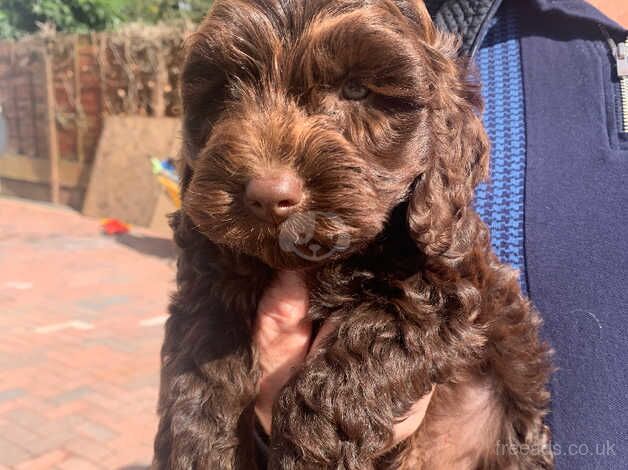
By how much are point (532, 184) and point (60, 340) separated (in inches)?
197

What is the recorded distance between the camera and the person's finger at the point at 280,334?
6.15 feet

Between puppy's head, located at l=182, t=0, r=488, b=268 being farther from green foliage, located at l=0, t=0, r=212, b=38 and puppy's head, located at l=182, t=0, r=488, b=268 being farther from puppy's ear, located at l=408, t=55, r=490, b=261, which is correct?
green foliage, located at l=0, t=0, r=212, b=38

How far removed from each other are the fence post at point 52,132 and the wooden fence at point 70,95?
19 mm

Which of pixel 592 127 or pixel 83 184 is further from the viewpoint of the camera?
pixel 83 184

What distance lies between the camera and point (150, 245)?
9.64m

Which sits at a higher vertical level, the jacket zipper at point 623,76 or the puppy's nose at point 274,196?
the jacket zipper at point 623,76

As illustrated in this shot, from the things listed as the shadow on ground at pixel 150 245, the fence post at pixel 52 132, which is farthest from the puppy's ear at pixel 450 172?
the fence post at pixel 52 132

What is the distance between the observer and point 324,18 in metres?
1.63

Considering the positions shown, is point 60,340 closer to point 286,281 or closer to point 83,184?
point 286,281

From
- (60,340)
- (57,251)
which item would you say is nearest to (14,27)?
(57,251)

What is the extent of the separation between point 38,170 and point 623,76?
520 inches

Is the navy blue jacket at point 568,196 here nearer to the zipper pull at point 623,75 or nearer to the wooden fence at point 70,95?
the zipper pull at point 623,75

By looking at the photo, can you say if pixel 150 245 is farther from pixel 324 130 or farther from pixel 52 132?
pixel 324 130

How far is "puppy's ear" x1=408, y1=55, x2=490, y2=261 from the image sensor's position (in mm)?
1764
